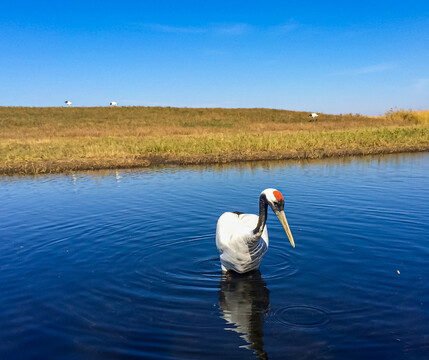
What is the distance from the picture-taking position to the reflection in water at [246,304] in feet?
15.6

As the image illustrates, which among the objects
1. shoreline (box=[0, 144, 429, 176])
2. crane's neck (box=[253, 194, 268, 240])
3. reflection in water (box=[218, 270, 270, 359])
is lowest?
reflection in water (box=[218, 270, 270, 359])

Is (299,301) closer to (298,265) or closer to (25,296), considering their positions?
(298,265)

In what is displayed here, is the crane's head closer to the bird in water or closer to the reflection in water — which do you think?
the bird in water

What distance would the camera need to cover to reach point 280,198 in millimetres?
5512

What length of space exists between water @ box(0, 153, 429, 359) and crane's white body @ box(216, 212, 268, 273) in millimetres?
304

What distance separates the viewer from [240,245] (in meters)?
5.94

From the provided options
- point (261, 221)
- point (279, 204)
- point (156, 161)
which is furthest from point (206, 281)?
point (156, 161)

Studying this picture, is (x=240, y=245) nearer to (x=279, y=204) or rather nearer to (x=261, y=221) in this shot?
(x=261, y=221)

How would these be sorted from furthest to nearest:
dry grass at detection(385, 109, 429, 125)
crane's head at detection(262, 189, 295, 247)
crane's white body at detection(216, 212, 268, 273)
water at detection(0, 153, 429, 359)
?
dry grass at detection(385, 109, 429, 125), crane's white body at detection(216, 212, 268, 273), crane's head at detection(262, 189, 295, 247), water at detection(0, 153, 429, 359)

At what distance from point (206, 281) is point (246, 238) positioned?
40.3 inches

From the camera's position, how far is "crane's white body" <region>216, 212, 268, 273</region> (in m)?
5.91

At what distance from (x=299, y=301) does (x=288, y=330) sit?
2.60ft

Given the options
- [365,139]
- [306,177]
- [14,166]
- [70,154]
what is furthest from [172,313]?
[365,139]

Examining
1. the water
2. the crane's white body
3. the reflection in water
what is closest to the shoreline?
the water
